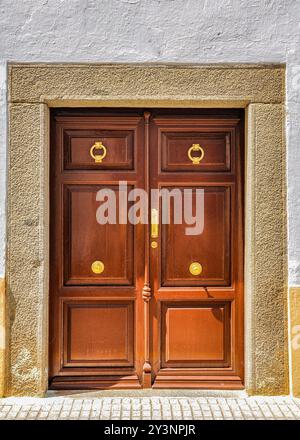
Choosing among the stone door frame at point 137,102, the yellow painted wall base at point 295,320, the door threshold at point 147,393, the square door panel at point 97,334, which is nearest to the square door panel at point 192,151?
the stone door frame at point 137,102

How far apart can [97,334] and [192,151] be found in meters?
1.86

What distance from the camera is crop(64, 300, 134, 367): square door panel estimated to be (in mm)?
5148

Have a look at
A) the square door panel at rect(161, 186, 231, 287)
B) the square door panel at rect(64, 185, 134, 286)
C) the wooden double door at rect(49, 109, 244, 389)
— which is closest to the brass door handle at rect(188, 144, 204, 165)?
the wooden double door at rect(49, 109, 244, 389)

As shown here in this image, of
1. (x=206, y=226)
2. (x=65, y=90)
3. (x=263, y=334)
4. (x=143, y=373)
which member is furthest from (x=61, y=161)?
(x=263, y=334)

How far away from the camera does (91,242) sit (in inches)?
203

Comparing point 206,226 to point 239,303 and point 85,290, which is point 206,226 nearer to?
point 239,303

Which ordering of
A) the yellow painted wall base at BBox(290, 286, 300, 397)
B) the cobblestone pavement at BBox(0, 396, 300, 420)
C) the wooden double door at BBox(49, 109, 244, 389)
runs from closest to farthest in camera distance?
the cobblestone pavement at BBox(0, 396, 300, 420) < the yellow painted wall base at BBox(290, 286, 300, 397) < the wooden double door at BBox(49, 109, 244, 389)

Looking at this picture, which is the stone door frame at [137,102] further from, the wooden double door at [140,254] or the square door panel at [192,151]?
the square door panel at [192,151]

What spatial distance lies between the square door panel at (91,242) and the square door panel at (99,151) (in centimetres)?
20

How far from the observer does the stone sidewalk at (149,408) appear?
4.52 metres

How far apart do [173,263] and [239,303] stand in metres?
0.69

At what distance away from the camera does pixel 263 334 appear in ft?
16.3

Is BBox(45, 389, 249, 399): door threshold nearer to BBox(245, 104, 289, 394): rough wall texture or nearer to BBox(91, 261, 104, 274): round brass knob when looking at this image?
BBox(245, 104, 289, 394): rough wall texture

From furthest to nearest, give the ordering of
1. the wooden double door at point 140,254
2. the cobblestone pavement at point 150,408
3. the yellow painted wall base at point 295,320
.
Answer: the wooden double door at point 140,254
the yellow painted wall base at point 295,320
the cobblestone pavement at point 150,408
